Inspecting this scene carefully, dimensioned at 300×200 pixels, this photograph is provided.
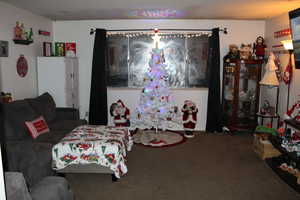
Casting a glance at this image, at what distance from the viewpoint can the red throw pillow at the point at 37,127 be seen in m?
3.58

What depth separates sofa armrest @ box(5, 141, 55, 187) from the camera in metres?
2.75

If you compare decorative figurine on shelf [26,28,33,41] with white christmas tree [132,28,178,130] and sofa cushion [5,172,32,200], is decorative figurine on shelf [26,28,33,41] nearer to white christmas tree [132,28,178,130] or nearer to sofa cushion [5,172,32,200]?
white christmas tree [132,28,178,130]

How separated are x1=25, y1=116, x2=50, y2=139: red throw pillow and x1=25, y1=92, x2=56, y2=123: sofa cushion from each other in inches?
11.7

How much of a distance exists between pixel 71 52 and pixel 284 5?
3860 mm

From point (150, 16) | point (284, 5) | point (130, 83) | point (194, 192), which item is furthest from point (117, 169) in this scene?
point (284, 5)

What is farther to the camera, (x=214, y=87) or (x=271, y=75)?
(x=214, y=87)

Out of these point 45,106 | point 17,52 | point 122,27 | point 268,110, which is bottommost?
point 268,110

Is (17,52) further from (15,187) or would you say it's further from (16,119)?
(15,187)

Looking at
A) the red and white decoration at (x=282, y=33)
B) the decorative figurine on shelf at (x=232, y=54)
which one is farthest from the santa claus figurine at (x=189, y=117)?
the red and white decoration at (x=282, y=33)

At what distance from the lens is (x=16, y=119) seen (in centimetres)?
350

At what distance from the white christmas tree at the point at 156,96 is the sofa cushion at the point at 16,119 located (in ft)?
6.56

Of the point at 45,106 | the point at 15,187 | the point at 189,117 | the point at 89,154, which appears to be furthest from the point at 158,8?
the point at 15,187

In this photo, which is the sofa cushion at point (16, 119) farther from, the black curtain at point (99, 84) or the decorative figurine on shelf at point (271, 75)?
the decorative figurine on shelf at point (271, 75)

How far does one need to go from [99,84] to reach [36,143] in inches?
93.2
